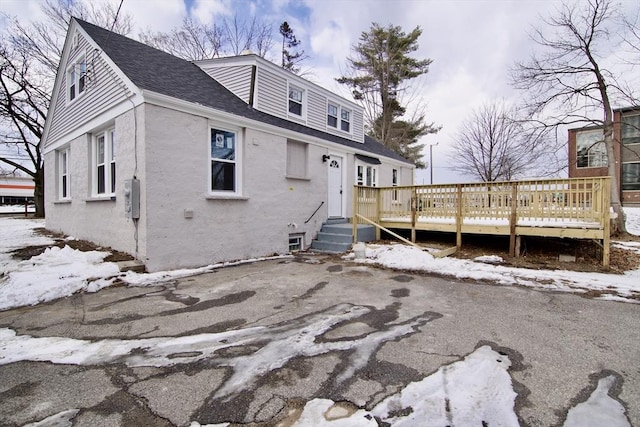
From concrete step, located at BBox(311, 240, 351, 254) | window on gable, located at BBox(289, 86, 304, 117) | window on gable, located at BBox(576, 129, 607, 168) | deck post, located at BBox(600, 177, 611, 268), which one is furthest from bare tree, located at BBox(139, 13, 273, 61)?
window on gable, located at BBox(576, 129, 607, 168)

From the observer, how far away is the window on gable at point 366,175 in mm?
11453

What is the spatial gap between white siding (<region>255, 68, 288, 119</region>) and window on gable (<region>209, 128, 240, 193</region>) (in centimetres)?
197

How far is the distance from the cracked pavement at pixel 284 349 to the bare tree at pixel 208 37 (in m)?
19.2

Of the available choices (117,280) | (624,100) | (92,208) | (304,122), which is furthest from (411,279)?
(624,100)

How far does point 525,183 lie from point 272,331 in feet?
21.4

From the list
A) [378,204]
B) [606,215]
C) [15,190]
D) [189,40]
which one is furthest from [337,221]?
[15,190]

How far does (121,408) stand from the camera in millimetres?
1956

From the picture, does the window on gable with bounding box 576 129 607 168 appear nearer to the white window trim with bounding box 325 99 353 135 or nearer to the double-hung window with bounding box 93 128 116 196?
the white window trim with bounding box 325 99 353 135

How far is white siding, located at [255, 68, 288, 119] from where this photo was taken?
8.75 m

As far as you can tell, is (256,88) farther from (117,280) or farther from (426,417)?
(426,417)

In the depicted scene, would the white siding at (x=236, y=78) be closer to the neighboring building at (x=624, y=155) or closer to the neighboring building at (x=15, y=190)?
the neighboring building at (x=624, y=155)

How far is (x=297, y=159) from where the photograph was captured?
8961 millimetres

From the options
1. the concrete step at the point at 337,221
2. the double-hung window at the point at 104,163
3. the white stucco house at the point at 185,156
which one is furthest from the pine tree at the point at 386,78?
the double-hung window at the point at 104,163

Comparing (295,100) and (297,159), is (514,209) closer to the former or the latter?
(297,159)
